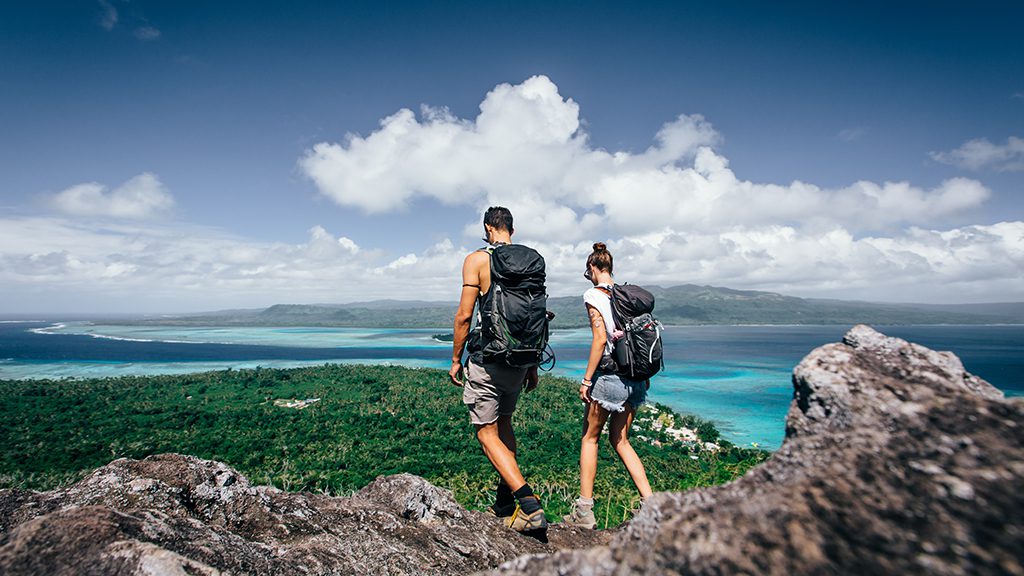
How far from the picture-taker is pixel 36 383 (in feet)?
206

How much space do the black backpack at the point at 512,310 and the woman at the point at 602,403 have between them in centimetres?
70

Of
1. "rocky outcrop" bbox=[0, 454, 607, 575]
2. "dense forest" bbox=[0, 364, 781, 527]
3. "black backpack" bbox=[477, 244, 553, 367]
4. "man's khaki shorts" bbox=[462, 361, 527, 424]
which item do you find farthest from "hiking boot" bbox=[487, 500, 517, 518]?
"dense forest" bbox=[0, 364, 781, 527]

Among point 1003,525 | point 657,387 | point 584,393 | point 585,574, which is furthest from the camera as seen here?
point 657,387

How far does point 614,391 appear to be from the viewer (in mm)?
4617

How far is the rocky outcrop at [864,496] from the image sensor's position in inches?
50.6

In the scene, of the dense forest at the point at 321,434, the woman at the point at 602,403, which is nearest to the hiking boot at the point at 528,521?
the woman at the point at 602,403

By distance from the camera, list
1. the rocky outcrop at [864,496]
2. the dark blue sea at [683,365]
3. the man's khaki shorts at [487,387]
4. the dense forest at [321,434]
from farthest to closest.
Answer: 1. the dark blue sea at [683,365]
2. the dense forest at [321,434]
3. the man's khaki shorts at [487,387]
4. the rocky outcrop at [864,496]

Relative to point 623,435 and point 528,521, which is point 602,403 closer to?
point 623,435

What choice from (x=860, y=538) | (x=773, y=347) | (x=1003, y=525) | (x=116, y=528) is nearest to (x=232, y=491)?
(x=116, y=528)

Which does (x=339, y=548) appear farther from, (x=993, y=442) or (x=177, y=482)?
(x=993, y=442)

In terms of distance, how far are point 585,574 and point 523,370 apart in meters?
2.62

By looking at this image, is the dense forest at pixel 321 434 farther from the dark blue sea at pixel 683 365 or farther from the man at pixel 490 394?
the dark blue sea at pixel 683 365

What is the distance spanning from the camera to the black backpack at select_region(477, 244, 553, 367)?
4.06 metres

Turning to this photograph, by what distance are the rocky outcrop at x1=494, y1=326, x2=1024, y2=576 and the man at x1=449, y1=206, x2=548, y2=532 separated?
2.01m
